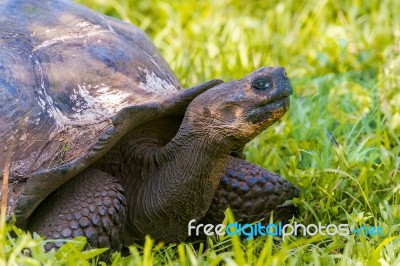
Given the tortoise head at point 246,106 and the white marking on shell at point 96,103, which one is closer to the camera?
the tortoise head at point 246,106

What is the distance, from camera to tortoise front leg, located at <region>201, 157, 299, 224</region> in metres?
3.97

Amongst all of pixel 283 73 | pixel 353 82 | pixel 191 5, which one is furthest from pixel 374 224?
pixel 191 5

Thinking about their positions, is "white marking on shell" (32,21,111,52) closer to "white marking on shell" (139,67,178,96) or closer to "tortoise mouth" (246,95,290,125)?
"white marking on shell" (139,67,178,96)

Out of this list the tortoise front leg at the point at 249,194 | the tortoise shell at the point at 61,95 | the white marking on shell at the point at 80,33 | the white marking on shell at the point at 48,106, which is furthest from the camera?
the tortoise front leg at the point at 249,194

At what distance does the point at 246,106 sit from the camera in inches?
135

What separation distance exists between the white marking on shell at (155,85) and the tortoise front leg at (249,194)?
0.48 meters

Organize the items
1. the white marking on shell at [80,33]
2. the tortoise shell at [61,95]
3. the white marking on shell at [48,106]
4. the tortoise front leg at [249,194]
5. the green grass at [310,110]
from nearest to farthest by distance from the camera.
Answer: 1. the green grass at [310,110]
2. the tortoise shell at [61,95]
3. the white marking on shell at [48,106]
4. the white marking on shell at [80,33]
5. the tortoise front leg at [249,194]

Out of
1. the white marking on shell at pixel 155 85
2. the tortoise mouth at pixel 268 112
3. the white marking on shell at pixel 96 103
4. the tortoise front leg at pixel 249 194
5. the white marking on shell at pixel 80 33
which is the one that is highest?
the white marking on shell at pixel 80 33

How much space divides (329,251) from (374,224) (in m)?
0.41

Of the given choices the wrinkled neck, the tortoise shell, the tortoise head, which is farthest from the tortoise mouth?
the tortoise shell

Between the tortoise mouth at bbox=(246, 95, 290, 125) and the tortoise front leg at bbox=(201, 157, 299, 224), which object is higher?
the tortoise mouth at bbox=(246, 95, 290, 125)

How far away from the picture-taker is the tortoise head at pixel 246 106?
11.2 feet

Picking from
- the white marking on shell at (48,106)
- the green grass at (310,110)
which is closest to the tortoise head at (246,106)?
the green grass at (310,110)

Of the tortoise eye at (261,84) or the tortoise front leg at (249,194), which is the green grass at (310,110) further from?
the tortoise eye at (261,84)
